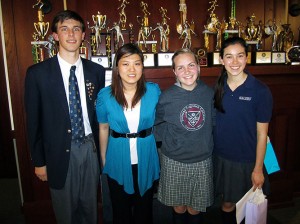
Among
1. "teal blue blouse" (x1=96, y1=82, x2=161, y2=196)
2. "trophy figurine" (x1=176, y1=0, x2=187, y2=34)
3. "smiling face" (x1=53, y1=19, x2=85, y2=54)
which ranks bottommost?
"teal blue blouse" (x1=96, y1=82, x2=161, y2=196)

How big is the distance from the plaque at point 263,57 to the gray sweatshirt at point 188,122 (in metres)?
1.05

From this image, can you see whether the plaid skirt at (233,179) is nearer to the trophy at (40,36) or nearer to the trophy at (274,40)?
the trophy at (274,40)

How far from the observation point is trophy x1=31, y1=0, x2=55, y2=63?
82.1 inches

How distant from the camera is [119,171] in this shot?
5.22 feet

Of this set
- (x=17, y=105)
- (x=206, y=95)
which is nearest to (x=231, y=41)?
(x=206, y=95)

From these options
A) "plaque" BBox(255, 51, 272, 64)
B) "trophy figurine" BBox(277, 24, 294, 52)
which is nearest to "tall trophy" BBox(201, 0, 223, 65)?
"plaque" BBox(255, 51, 272, 64)

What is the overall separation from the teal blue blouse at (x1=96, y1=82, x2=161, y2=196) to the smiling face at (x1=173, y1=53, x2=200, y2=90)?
0.70 ft

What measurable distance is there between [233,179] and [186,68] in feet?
2.51

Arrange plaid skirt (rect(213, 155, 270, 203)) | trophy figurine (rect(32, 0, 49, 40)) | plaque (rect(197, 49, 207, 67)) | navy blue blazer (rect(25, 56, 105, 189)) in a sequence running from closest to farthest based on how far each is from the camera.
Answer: navy blue blazer (rect(25, 56, 105, 189)) < plaid skirt (rect(213, 155, 270, 203)) < trophy figurine (rect(32, 0, 49, 40)) < plaque (rect(197, 49, 207, 67))

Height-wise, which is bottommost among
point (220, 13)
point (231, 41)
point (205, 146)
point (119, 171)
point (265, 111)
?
point (119, 171)

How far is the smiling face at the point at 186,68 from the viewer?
1.54 meters

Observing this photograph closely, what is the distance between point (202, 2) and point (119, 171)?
1.95 m

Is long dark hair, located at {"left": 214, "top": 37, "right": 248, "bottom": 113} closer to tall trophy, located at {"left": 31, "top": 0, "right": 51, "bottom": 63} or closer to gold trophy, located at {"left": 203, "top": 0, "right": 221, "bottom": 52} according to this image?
gold trophy, located at {"left": 203, "top": 0, "right": 221, "bottom": 52}

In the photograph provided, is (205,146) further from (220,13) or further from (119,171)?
(220,13)
